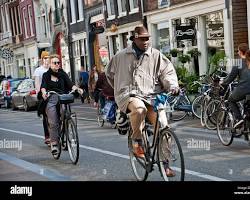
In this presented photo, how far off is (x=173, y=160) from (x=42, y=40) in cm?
3457

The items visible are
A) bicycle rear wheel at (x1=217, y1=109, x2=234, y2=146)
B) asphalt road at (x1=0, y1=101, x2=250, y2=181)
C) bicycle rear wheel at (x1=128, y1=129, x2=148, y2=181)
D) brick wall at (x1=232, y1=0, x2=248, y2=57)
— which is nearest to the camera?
bicycle rear wheel at (x1=128, y1=129, x2=148, y2=181)

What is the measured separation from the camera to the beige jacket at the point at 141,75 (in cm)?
546

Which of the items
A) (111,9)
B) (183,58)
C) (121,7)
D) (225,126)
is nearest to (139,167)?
(225,126)

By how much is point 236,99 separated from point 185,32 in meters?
11.6

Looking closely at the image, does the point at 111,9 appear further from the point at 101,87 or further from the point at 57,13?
the point at 101,87

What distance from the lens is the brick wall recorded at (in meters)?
17.5

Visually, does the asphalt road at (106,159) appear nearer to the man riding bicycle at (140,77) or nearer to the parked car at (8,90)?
the man riding bicycle at (140,77)

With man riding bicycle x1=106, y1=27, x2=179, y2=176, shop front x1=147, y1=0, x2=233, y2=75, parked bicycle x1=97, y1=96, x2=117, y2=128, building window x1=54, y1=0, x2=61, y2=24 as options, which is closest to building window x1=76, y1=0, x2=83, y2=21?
building window x1=54, y1=0, x2=61, y2=24

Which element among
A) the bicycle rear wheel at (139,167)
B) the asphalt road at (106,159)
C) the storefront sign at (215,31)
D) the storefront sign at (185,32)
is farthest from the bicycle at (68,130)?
the storefront sign at (185,32)

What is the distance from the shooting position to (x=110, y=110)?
12.5m

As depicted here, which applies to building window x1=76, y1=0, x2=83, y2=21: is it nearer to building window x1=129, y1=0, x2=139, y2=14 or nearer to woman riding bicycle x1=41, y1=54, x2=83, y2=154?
building window x1=129, y1=0, x2=139, y2=14

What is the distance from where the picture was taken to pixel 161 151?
5320mm

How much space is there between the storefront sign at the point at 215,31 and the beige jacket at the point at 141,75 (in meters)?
13.1
